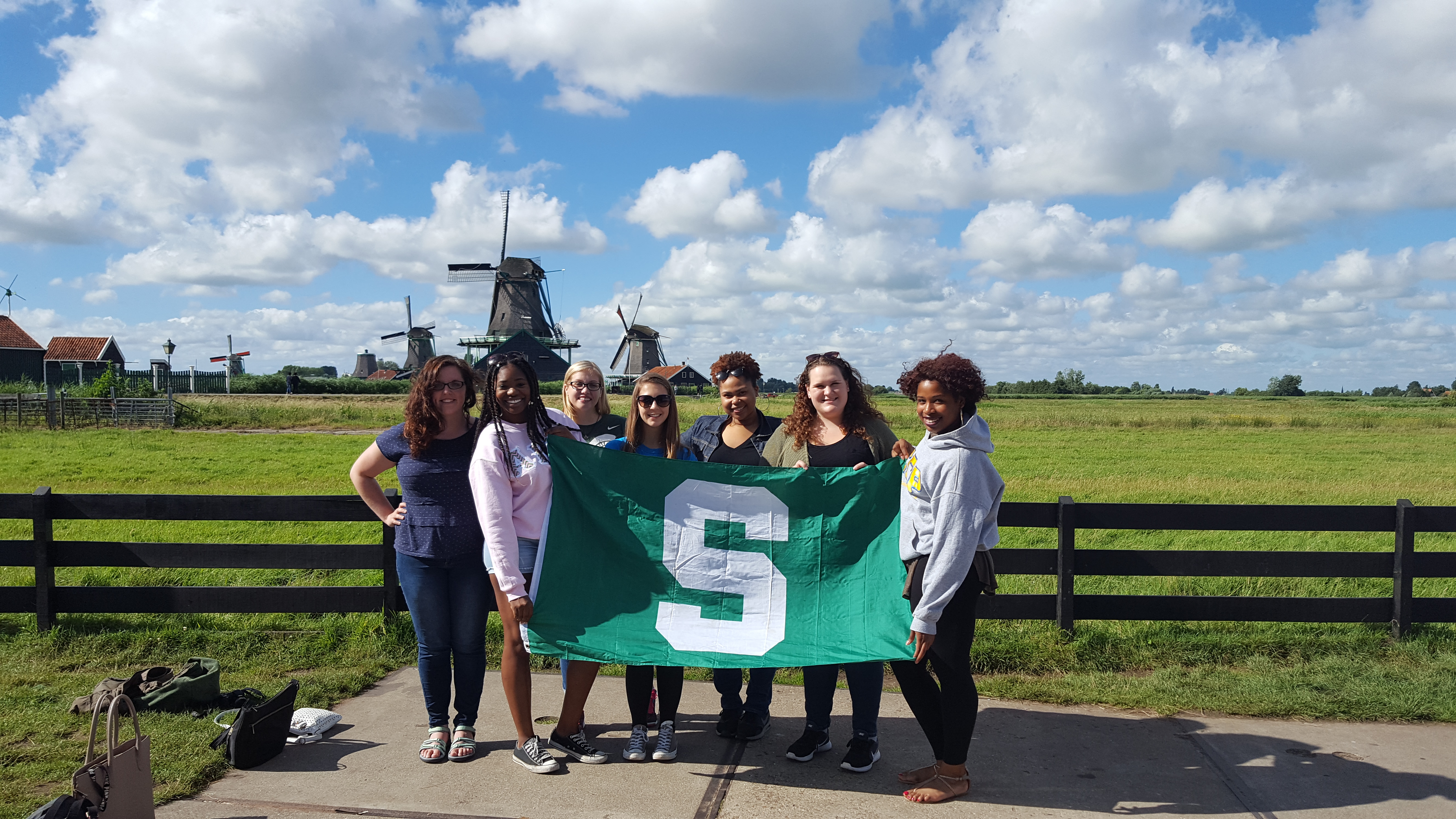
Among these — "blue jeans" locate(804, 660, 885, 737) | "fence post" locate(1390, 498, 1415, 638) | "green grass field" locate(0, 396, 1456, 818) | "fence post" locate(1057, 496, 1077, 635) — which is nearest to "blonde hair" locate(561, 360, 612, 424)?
"blue jeans" locate(804, 660, 885, 737)

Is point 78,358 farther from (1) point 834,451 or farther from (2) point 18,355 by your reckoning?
(1) point 834,451

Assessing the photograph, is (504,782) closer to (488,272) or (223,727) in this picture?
(223,727)

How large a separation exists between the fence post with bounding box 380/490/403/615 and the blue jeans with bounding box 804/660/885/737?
3188 mm

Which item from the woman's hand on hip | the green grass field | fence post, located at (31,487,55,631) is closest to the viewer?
the woman's hand on hip

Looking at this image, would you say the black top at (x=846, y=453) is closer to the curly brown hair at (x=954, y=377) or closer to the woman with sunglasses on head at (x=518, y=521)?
the curly brown hair at (x=954, y=377)

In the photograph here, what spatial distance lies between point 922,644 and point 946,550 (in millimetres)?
475

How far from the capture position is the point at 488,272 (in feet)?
288

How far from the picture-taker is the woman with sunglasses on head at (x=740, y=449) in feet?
16.0

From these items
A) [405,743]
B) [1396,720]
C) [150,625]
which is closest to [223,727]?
[405,743]

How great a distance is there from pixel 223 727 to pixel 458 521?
5.30 ft

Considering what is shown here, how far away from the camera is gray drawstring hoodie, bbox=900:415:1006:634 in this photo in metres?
3.90

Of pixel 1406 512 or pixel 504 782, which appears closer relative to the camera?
pixel 504 782

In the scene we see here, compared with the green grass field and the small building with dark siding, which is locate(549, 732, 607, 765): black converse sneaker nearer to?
the green grass field

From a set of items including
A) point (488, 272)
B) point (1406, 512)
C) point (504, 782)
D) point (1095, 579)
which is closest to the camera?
point (504, 782)
